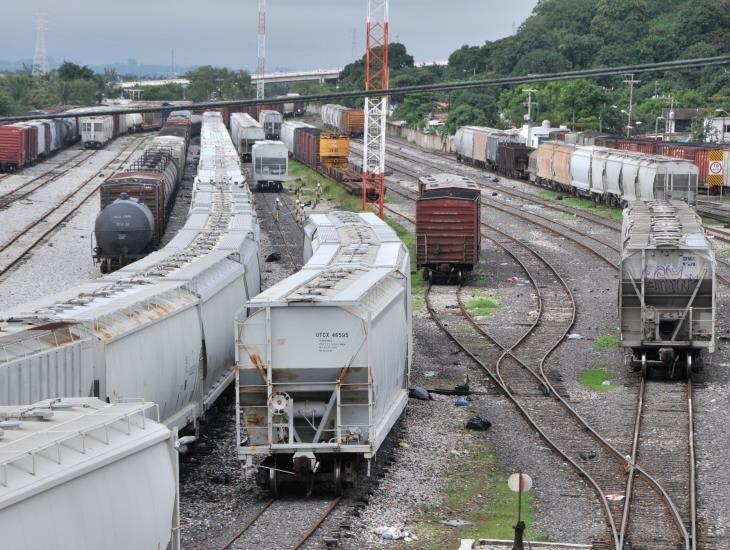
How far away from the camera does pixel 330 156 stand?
71125mm

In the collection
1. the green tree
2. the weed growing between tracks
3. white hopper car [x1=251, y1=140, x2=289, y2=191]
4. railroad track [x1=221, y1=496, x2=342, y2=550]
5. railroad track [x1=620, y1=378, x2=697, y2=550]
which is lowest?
railroad track [x1=221, y1=496, x2=342, y2=550]

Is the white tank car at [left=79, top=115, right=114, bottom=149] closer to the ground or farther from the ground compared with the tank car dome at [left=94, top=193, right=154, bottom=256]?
farther from the ground

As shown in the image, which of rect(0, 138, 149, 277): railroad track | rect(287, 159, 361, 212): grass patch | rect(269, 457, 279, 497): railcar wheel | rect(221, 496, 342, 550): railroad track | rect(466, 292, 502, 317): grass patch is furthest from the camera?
rect(287, 159, 361, 212): grass patch

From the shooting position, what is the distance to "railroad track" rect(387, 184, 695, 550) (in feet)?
54.5

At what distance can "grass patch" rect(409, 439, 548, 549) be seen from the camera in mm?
15727

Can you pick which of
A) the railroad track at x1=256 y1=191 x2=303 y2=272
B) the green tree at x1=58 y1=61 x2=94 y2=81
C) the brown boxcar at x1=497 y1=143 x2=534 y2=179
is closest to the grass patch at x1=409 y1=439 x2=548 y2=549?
the railroad track at x1=256 y1=191 x2=303 y2=272

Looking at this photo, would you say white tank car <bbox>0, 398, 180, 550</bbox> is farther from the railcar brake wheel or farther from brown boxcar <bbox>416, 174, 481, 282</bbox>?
brown boxcar <bbox>416, 174, 481, 282</bbox>

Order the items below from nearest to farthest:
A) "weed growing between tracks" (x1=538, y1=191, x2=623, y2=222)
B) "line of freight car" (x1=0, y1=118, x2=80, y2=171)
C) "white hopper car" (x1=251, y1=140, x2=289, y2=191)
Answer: "weed growing between tracks" (x1=538, y1=191, x2=623, y2=222) → "white hopper car" (x1=251, y1=140, x2=289, y2=191) → "line of freight car" (x1=0, y1=118, x2=80, y2=171)

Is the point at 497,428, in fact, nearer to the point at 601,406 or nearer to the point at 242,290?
the point at 601,406

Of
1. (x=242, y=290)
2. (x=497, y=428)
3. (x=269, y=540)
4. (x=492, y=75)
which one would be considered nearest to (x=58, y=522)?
(x=269, y=540)

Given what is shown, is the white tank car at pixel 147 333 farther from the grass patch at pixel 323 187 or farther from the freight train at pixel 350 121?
the freight train at pixel 350 121

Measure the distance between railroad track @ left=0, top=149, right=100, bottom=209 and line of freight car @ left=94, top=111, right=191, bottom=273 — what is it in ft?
33.7

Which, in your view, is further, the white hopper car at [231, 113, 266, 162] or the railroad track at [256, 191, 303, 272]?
the white hopper car at [231, 113, 266, 162]

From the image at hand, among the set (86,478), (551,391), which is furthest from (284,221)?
(86,478)
